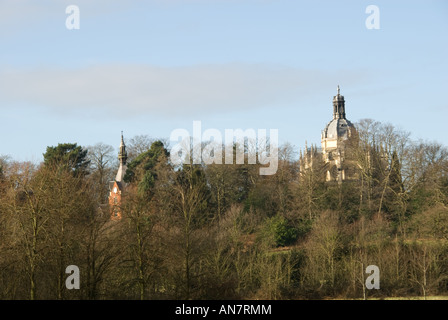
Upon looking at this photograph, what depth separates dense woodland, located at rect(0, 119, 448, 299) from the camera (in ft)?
98.8

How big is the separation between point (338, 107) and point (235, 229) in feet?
232

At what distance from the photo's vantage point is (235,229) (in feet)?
145

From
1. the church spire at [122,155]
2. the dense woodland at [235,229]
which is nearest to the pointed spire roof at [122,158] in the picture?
the church spire at [122,155]

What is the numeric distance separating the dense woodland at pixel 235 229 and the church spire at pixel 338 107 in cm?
4537

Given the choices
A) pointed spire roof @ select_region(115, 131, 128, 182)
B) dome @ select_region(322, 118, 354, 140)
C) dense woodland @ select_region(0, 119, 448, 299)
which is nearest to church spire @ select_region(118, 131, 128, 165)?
pointed spire roof @ select_region(115, 131, 128, 182)

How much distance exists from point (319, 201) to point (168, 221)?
15776 mm

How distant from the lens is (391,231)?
50.2 metres

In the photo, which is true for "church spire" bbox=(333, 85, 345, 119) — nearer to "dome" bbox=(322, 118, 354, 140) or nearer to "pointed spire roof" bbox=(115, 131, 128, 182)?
"dome" bbox=(322, 118, 354, 140)

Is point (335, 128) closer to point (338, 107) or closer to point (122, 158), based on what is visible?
point (338, 107)

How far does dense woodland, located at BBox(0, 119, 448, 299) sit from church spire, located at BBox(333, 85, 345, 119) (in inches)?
1786

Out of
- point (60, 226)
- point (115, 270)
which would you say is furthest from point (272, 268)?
point (60, 226)

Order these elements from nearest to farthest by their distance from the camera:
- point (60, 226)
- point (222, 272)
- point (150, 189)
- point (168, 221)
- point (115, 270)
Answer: point (60, 226) → point (115, 270) → point (222, 272) → point (168, 221) → point (150, 189)
